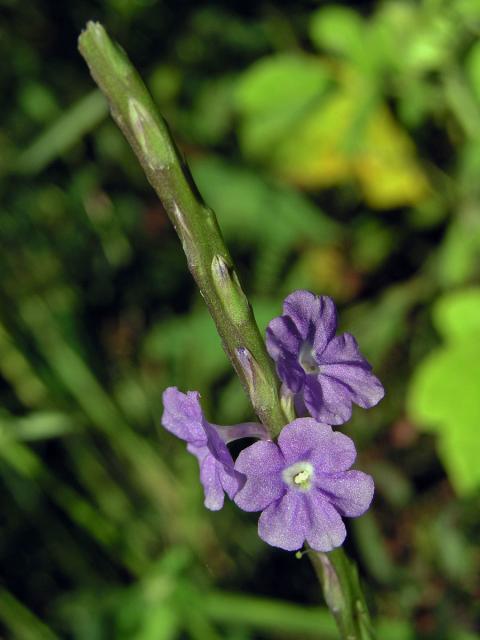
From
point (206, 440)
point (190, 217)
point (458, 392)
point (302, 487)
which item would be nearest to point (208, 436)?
point (206, 440)

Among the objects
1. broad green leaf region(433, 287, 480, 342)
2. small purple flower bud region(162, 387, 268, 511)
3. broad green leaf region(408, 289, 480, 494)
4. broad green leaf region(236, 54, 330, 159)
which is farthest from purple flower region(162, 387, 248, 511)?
broad green leaf region(236, 54, 330, 159)

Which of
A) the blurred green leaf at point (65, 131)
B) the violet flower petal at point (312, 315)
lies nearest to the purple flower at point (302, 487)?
the violet flower petal at point (312, 315)

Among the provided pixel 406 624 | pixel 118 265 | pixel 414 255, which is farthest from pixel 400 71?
pixel 406 624

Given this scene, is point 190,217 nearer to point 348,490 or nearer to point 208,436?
point 208,436

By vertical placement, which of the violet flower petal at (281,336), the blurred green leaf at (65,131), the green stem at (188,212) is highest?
the blurred green leaf at (65,131)

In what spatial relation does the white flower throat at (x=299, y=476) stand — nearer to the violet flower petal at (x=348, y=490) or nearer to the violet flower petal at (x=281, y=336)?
the violet flower petal at (x=348, y=490)

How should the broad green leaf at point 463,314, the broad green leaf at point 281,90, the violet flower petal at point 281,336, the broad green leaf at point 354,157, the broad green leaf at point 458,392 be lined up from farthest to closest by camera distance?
the broad green leaf at point 354,157 → the broad green leaf at point 281,90 → the broad green leaf at point 463,314 → the broad green leaf at point 458,392 → the violet flower petal at point 281,336

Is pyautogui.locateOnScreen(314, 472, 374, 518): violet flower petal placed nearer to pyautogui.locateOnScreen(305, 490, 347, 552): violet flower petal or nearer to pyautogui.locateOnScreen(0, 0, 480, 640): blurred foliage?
pyautogui.locateOnScreen(305, 490, 347, 552): violet flower petal
